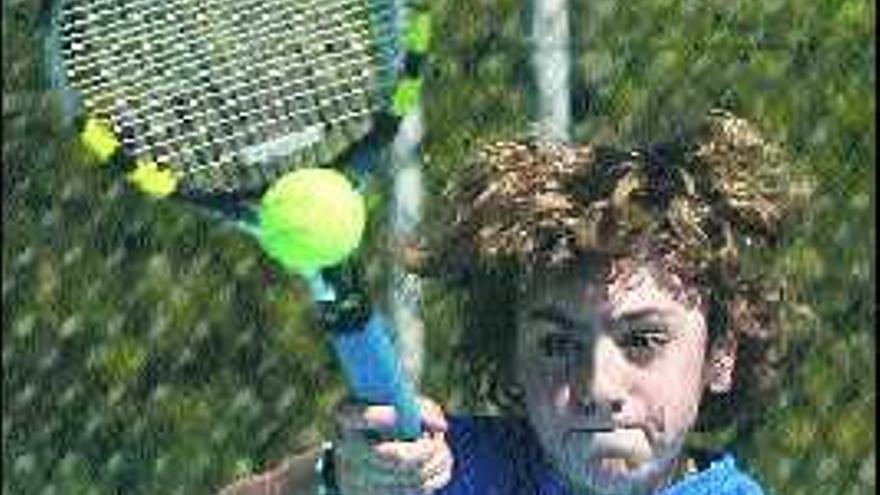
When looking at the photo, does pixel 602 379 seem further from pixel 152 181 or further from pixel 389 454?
pixel 152 181

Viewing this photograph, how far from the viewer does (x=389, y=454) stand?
212 centimetres

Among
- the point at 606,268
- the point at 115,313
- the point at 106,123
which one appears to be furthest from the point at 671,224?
Answer: the point at 115,313

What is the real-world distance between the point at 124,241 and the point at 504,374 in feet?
6.37

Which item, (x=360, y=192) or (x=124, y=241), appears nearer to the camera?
(x=360, y=192)

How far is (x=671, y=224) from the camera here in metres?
2.43

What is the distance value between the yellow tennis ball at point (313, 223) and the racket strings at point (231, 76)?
0.26 meters

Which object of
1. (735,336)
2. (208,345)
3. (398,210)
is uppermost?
(735,336)

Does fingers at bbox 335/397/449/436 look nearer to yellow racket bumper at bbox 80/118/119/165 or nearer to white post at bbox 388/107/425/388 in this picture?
yellow racket bumper at bbox 80/118/119/165

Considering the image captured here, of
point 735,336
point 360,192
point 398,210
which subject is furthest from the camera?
point 398,210

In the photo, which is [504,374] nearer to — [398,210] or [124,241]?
[398,210]

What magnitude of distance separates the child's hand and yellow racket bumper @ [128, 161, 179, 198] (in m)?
0.29

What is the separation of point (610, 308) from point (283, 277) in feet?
6.55

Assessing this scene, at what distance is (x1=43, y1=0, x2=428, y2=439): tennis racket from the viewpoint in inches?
92.7

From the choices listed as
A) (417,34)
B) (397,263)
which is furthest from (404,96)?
(397,263)
